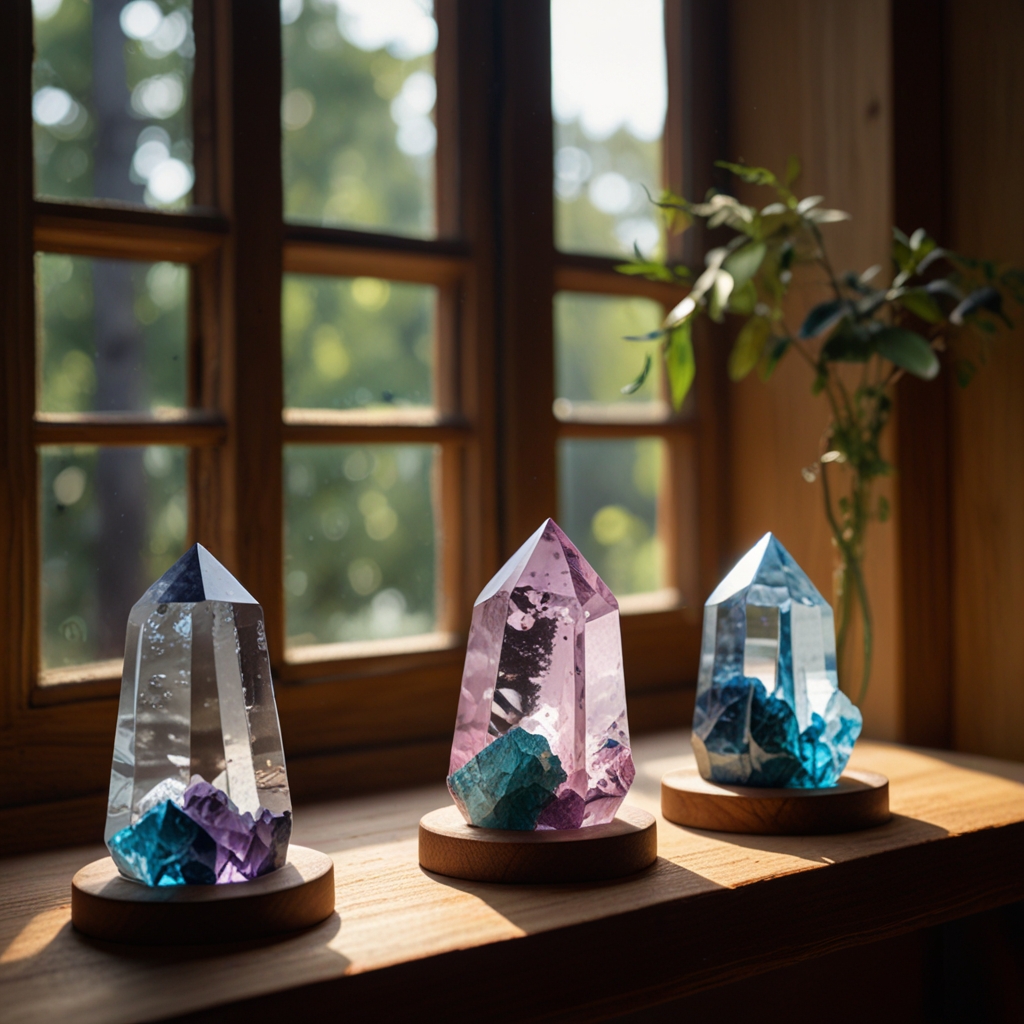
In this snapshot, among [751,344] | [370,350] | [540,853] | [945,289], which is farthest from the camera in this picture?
[370,350]

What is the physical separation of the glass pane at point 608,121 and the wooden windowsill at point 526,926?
2.94 feet

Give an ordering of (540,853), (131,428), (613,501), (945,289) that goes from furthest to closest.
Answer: (613,501)
(945,289)
(131,428)
(540,853)

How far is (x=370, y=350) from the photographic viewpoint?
2.24 m

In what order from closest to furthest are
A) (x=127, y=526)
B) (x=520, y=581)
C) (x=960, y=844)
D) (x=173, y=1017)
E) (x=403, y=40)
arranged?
(x=173, y=1017)
(x=520, y=581)
(x=960, y=844)
(x=127, y=526)
(x=403, y=40)

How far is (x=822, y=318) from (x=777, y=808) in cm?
57

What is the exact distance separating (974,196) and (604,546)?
81cm

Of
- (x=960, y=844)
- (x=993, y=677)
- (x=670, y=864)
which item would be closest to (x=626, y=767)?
(x=670, y=864)

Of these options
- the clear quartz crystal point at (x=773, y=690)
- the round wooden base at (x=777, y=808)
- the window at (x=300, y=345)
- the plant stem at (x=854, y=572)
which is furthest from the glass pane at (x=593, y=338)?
the round wooden base at (x=777, y=808)

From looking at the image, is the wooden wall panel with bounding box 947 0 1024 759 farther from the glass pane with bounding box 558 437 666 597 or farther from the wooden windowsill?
the glass pane with bounding box 558 437 666 597

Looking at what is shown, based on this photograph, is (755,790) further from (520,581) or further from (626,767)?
(520,581)

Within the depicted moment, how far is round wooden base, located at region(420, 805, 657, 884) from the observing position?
956 millimetres

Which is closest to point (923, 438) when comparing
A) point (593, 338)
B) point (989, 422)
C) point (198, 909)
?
point (989, 422)

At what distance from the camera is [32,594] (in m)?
1.17

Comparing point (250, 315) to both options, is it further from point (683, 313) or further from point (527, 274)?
point (683, 313)
